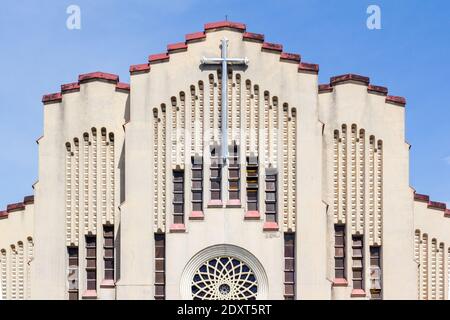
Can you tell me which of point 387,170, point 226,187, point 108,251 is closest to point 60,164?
point 108,251

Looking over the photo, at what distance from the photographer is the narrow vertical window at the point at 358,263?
→ 38.2 m

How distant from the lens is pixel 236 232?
123 ft

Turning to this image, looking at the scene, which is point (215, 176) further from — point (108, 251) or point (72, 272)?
point (72, 272)

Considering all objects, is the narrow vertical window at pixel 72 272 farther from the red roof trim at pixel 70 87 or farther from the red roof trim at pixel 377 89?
the red roof trim at pixel 377 89

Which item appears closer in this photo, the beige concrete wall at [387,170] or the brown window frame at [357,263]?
the beige concrete wall at [387,170]

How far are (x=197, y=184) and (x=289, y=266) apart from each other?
4501mm

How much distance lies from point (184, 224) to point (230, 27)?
7463 mm

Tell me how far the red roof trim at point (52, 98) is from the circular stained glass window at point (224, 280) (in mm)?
8364

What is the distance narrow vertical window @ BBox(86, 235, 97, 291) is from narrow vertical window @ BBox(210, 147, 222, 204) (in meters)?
4.81

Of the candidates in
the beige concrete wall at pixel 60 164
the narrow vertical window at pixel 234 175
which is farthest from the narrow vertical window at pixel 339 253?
the beige concrete wall at pixel 60 164

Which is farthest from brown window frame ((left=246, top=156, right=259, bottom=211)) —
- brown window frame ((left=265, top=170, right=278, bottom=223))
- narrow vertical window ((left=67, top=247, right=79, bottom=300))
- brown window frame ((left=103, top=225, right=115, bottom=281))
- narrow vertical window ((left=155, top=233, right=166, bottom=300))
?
narrow vertical window ((left=67, top=247, right=79, bottom=300))

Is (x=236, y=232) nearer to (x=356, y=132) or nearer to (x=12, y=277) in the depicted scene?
(x=356, y=132)
